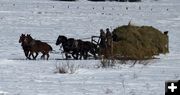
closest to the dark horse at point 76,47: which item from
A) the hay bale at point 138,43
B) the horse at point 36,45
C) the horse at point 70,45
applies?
the horse at point 70,45

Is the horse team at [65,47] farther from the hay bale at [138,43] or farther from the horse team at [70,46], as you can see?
the hay bale at [138,43]

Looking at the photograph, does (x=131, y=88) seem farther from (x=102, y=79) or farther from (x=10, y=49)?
(x=10, y=49)

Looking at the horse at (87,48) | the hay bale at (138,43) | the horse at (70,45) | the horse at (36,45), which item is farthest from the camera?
the hay bale at (138,43)

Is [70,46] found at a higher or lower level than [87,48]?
higher

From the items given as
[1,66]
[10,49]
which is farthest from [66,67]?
[10,49]

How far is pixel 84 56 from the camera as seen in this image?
21.1 m

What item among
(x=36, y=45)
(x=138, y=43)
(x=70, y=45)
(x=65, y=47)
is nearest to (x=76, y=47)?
(x=70, y=45)

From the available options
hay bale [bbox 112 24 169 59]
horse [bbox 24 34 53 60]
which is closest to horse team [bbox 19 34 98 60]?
horse [bbox 24 34 53 60]

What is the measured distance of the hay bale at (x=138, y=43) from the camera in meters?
21.0

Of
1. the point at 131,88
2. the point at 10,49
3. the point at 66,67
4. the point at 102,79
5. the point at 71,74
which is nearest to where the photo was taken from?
the point at 131,88

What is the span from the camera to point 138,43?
2188cm

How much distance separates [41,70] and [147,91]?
17.1 ft

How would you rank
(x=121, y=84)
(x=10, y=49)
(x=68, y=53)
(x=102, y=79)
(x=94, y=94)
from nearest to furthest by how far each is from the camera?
(x=94, y=94) → (x=121, y=84) → (x=102, y=79) → (x=68, y=53) → (x=10, y=49)

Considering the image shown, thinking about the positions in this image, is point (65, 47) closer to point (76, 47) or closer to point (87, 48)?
point (76, 47)
